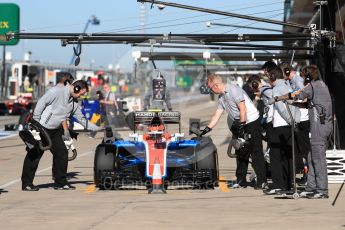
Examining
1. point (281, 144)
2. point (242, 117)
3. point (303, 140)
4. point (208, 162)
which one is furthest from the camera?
point (303, 140)

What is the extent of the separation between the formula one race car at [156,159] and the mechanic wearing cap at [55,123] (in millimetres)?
677

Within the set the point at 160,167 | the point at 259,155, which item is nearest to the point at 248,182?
the point at 259,155

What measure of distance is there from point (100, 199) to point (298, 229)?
403 cm

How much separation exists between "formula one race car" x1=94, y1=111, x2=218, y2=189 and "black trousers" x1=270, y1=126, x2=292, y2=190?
111 centimetres

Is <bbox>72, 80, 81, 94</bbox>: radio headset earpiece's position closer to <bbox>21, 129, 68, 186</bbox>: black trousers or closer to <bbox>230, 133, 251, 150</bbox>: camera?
<bbox>21, 129, 68, 186</bbox>: black trousers

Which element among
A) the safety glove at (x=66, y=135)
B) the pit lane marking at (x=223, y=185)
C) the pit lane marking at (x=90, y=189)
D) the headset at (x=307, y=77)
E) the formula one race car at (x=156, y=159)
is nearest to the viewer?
the headset at (x=307, y=77)

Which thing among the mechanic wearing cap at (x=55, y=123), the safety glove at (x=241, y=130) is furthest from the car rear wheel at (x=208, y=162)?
the mechanic wearing cap at (x=55, y=123)

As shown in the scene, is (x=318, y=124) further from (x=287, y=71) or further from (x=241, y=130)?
(x=287, y=71)

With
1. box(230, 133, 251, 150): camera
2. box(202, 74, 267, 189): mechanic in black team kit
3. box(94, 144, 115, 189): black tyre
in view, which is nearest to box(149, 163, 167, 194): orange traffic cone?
box(94, 144, 115, 189): black tyre

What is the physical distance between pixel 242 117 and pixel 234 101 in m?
0.27

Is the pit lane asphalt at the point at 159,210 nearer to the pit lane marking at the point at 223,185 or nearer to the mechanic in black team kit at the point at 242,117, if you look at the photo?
the pit lane marking at the point at 223,185

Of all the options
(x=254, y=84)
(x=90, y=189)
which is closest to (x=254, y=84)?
(x=254, y=84)

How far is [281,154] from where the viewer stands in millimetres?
14383

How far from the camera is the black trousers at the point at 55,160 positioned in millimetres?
15227
